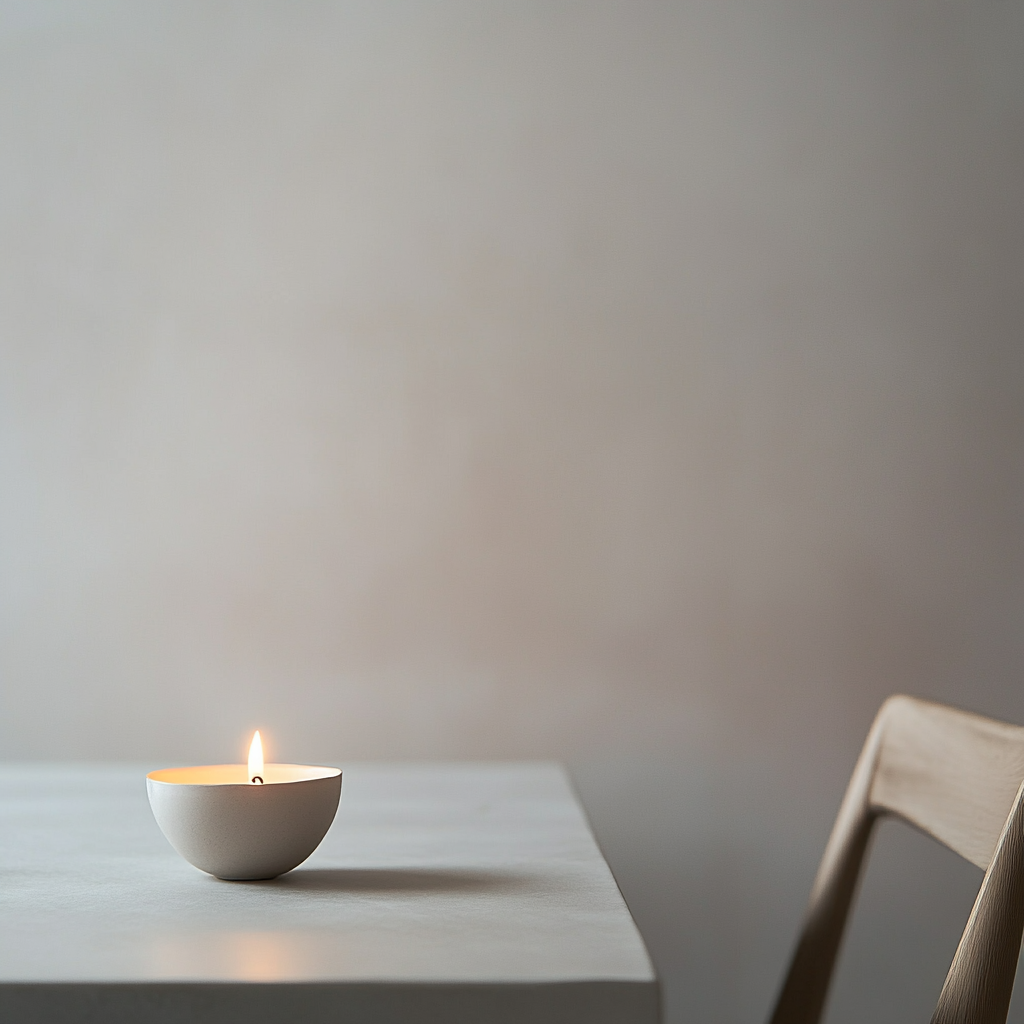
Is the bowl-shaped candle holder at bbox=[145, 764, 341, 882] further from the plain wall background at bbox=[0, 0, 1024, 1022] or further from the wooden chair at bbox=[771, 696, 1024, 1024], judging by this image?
the plain wall background at bbox=[0, 0, 1024, 1022]

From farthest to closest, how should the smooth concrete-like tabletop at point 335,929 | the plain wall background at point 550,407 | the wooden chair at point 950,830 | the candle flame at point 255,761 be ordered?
the plain wall background at point 550,407 → the candle flame at point 255,761 → the wooden chair at point 950,830 → the smooth concrete-like tabletop at point 335,929

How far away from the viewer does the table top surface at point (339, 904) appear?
1.47 ft

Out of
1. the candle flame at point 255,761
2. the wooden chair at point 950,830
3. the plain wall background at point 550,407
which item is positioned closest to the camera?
the wooden chair at point 950,830

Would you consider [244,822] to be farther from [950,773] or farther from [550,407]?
[550,407]

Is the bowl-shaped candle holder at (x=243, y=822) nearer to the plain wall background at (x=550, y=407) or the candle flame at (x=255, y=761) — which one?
the candle flame at (x=255, y=761)

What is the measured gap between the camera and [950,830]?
0.75 metres

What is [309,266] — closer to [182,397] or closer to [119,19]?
[182,397]

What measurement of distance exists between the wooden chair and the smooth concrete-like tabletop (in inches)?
7.9

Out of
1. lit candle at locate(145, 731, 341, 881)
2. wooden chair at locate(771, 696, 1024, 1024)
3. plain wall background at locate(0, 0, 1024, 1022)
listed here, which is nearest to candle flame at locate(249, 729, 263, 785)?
lit candle at locate(145, 731, 341, 881)

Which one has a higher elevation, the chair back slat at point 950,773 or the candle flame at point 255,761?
the candle flame at point 255,761

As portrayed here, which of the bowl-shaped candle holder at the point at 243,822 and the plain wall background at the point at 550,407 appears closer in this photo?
the bowl-shaped candle holder at the point at 243,822

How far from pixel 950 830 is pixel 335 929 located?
466mm

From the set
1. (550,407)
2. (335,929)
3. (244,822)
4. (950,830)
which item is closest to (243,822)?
(244,822)

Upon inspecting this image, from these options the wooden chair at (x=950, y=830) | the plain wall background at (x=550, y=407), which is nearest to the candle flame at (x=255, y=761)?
the wooden chair at (x=950, y=830)
